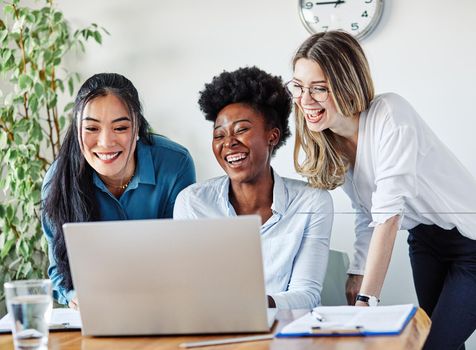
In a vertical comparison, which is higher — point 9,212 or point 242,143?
point 242,143

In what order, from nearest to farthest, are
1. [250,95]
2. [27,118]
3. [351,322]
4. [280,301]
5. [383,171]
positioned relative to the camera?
1. [351,322]
2. [280,301]
3. [383,171]
4. [250,95]
5. [27,118]

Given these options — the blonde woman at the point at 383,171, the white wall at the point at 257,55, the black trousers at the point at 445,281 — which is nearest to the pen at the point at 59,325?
the blonde woman at the point at 383,171

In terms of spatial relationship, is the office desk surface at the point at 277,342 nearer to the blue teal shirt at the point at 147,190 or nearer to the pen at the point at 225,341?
the pen at the point at 225,341

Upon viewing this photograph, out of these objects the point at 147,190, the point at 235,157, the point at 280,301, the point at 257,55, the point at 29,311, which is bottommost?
the point at 280,301

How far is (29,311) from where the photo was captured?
5.12 ft

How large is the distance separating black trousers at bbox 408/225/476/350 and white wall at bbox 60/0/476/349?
60 centimetres

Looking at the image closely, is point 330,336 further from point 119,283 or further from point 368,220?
point 368,220

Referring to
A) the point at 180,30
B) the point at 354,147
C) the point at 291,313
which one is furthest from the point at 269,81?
the point at 180,30

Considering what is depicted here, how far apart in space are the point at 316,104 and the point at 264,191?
317mm

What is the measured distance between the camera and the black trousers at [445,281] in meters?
2.32

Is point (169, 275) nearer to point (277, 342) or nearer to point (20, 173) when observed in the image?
point (277, 342)

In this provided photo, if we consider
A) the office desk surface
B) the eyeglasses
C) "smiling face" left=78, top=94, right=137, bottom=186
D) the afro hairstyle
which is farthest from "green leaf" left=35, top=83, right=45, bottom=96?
the office desk surface

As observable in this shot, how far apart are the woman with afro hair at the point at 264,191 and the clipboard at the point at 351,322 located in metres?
0.47

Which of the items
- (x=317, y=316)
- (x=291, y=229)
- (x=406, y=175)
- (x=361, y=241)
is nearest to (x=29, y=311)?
(x=317, y=316)
